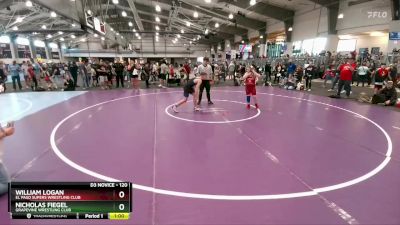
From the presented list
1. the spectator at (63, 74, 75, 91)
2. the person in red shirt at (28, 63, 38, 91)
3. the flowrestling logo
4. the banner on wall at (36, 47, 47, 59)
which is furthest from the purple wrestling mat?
the banner on wall at (36, 47, 47, 59)

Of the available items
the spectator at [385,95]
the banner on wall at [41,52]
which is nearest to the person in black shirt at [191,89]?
the spectator at [385,95]

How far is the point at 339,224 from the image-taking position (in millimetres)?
3131

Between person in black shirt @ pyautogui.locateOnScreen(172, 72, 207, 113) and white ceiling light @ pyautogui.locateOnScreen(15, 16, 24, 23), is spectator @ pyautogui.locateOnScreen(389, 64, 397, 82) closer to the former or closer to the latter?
person in black shirt @ pyautogui.locateOnScreen(172, 72, 207, 113)

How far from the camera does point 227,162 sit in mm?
4926

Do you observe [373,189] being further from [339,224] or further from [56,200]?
[56,200]

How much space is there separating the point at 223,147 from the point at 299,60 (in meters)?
18.7

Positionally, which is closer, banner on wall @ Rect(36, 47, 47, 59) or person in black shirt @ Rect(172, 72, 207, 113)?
person in black shirt @ Rect(172, 72, 207, 113)

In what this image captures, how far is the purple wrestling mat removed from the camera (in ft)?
11.2

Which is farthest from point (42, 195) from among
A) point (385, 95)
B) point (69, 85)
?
point (69, 85)
